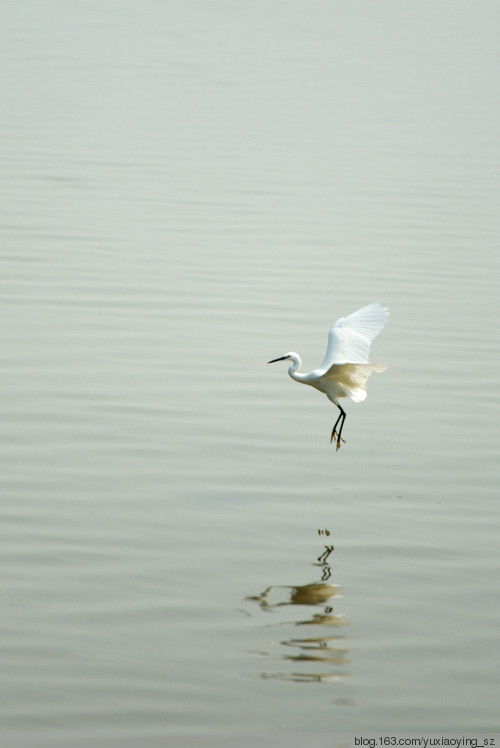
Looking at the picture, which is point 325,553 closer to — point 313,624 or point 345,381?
point 313,624

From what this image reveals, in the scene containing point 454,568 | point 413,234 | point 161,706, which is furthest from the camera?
point 413,234

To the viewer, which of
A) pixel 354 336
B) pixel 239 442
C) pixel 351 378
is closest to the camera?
pixel 351 378

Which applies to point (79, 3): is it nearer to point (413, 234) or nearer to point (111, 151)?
point (111, 151)

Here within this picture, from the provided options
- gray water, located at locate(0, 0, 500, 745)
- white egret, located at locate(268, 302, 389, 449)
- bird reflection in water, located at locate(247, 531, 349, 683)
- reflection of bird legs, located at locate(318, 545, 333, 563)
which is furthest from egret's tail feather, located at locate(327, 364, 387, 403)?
bird reflection in water, located at locate(247, 531, 349, 683)

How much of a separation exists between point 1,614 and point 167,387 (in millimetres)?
3970

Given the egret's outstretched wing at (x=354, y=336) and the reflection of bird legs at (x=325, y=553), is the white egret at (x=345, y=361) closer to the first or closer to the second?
the egret's outstretched wing at (x=354, y=336)

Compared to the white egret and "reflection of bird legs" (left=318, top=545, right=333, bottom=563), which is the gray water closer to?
"reflection of bird legs" (left=318, top=545, right=333, bottom=563)

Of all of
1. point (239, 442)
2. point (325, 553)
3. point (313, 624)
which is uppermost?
point (239, 442)

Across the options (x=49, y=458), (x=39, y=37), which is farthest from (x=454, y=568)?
(x=39, y=37)

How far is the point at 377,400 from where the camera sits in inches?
423

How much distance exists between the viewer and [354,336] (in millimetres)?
9688

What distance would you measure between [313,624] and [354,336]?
320 cm

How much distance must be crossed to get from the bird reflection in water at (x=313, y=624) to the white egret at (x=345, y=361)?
6.14 feet

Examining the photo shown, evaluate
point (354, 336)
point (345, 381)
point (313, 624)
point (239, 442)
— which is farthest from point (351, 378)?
point (313, 624)
